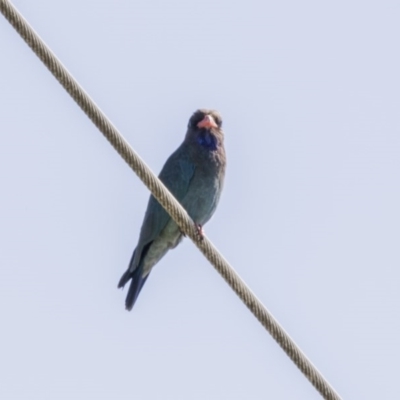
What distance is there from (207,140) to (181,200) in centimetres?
56

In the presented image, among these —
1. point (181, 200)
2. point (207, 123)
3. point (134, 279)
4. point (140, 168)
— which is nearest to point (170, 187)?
point (181, 200)

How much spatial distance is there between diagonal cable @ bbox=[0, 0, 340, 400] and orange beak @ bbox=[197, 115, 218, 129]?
3.59m

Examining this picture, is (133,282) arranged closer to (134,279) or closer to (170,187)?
(134,279)

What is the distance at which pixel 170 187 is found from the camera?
9.12 meters

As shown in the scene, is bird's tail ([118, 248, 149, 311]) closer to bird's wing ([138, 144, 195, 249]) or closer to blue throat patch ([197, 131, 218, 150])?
bird's wing ([138, 144, 195, 249])

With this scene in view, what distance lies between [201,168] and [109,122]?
12.6 ft

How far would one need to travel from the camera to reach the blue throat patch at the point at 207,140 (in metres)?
9.23

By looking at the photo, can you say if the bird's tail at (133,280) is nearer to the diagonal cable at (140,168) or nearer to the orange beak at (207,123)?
the orange beak at (207,123)

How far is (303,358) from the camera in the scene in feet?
17.2

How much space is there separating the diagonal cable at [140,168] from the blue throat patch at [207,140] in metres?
3.44

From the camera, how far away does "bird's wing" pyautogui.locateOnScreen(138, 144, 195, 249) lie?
8914 millimetres

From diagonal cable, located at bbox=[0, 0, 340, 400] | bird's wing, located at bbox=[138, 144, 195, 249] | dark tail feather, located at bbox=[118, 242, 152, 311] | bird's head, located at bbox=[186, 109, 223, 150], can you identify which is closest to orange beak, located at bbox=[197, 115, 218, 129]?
bird's head, located at bbox=[186, 109, 223, 150]

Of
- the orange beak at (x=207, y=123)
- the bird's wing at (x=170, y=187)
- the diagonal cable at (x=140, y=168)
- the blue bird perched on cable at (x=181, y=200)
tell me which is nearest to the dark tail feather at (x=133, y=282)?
the blue bird perched on cable at (x=181, y=200)

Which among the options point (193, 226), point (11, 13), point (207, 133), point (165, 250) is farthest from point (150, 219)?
point (11, 13)
